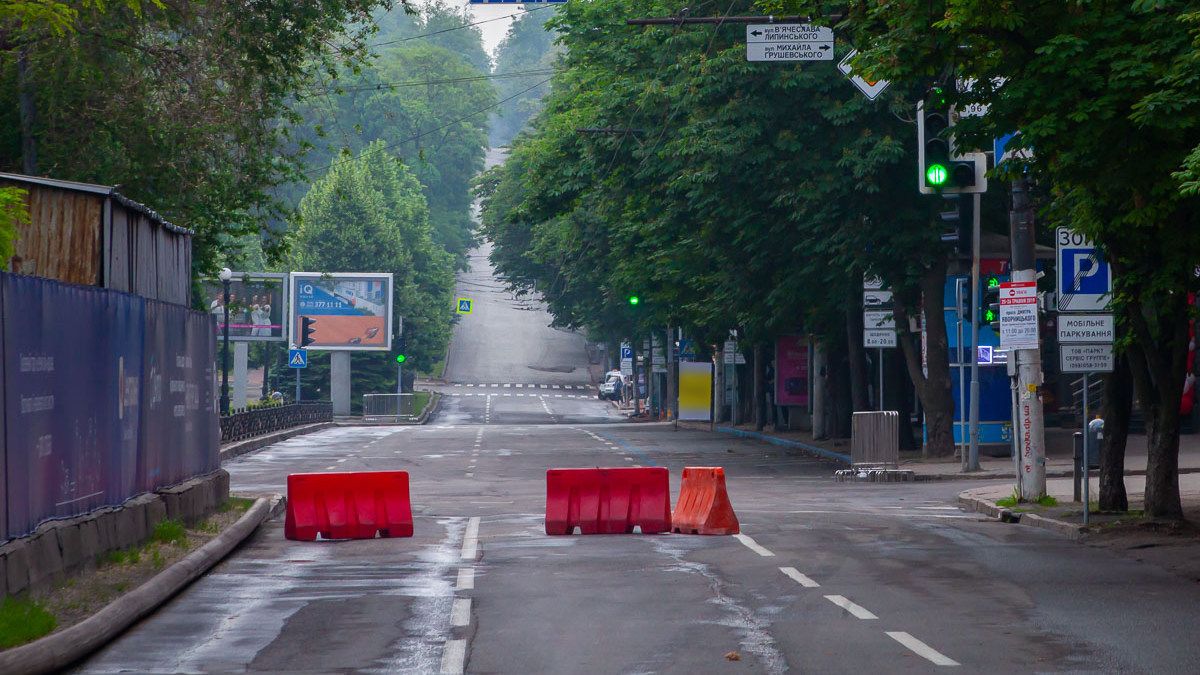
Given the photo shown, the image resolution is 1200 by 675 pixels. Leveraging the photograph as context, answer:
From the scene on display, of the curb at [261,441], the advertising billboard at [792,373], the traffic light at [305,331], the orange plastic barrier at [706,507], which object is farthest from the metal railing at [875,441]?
the traffic light at [305,331]

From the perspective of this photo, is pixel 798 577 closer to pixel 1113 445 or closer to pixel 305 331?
pixel 1113 445

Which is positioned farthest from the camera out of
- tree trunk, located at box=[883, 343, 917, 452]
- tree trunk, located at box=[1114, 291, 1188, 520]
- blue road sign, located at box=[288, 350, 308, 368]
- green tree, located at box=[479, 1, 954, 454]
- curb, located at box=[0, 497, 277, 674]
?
blue road sign, located at box=[288, 350, 308, 368]

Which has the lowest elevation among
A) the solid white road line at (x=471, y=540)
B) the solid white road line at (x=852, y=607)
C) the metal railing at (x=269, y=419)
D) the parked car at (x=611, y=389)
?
the solid white road line at (x=471, y=540)

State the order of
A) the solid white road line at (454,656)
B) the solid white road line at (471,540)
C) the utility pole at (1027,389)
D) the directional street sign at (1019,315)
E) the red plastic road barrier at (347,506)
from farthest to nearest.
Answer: the utility pole at (1027,389)
the directional street sign at (1019,315)
the red plastic road barrier at (347,506)
the solid white road line at (471,540)
the solid white road line at (454,656)

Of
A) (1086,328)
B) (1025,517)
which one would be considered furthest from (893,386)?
(1086,328)

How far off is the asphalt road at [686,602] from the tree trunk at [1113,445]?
1.23 meters

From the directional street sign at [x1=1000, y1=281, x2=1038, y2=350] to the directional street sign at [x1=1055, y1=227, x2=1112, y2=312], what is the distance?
2888 mm

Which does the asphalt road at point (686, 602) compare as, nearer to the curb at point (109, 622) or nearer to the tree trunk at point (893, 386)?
the curb at point (109, 622)

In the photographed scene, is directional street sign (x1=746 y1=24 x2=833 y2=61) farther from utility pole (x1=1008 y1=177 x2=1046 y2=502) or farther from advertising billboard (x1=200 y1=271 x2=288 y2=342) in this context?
advertising billboard (x1=200 y1=271 x2=288 y2=342)

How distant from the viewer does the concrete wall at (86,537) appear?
11.2 meters

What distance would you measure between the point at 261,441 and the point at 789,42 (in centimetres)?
2911

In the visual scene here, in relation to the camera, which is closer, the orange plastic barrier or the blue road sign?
the orange plastic barrier

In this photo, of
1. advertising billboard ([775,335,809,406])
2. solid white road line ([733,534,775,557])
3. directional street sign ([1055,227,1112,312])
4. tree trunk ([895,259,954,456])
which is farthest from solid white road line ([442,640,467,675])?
advertising billboard ([775,335,809,406])

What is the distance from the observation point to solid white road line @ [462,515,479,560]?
1672 cm
